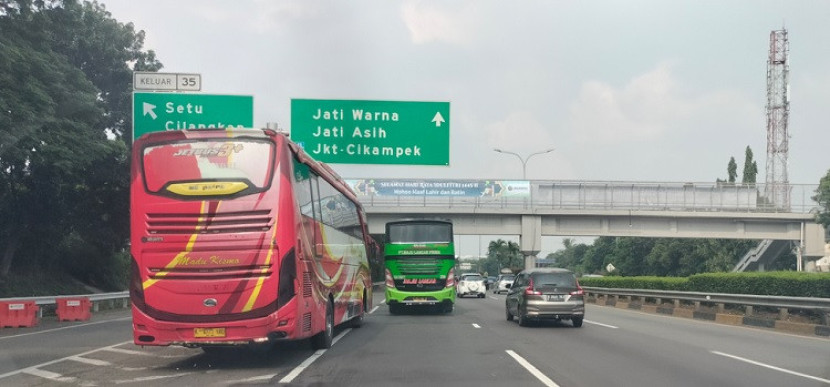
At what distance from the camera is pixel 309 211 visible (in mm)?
12664

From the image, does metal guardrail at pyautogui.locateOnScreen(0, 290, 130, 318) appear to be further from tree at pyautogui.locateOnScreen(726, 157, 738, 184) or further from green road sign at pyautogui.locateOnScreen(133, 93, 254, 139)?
tree at pyautogui.locateOnScreen(726, 157, 738, 184)

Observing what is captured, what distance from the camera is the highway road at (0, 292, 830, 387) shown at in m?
10.3

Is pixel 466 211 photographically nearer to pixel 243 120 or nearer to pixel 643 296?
pixel 643 296

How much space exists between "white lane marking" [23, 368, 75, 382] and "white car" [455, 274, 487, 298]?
117ft

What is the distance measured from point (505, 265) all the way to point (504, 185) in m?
85.8

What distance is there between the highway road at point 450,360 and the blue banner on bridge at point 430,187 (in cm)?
2634

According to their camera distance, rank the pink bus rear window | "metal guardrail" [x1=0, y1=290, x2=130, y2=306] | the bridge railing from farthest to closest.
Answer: the bridge railing → "metal guardrail" [x1=0, y1=290, x2=130, y2=306] → the pink bus rear window

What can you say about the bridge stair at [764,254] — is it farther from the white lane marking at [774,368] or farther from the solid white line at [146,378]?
the solid white line at [146,378]

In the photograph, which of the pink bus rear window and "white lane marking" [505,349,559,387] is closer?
"white lane marking" [505,349,559,387]

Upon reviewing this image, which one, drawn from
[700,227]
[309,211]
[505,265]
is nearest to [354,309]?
[309,211]

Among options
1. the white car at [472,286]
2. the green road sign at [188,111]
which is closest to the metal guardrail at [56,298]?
the green road sign at [188,111]

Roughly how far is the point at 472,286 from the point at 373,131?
75.2 ft

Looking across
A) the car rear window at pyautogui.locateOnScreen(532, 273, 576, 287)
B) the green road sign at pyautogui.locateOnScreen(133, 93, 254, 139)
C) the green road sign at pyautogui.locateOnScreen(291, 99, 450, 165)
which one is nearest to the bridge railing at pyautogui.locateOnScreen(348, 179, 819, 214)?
the green road sign at pyautogui.locateOnScreen(291, 99, 450, 165)

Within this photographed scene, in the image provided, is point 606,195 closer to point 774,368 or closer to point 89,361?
point 774,368
